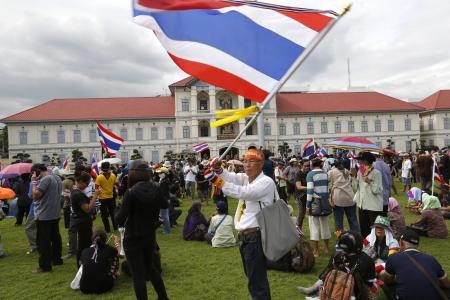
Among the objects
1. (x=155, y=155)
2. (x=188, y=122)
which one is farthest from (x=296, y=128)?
(x=155, y=155)

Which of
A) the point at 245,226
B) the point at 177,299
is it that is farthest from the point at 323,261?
the point at 245,226

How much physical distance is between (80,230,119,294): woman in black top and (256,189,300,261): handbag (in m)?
2.78

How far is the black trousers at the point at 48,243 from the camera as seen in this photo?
Result: 6.00 meters

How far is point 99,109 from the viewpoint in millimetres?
48375

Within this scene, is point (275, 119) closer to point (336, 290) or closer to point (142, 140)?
point (142, 140)

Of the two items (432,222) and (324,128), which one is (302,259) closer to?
(432,222)

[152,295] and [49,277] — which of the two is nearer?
[152,295]

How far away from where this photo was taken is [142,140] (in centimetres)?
4850

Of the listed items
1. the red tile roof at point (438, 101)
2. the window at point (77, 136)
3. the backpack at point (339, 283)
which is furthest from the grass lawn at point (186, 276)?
the red tile roof at point (438, 101)

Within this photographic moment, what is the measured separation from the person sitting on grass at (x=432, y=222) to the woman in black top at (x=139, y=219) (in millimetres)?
5781

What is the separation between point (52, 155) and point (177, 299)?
4781cm

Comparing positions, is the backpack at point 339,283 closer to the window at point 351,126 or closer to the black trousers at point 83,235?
the black trousers at point 83,235

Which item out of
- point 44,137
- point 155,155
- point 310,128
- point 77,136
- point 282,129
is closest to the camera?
point 44,137

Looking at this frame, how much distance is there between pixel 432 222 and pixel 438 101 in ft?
174
